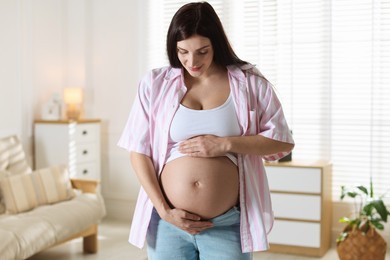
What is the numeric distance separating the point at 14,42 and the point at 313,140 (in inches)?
97.5

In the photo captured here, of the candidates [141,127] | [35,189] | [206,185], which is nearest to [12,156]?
[35,189]

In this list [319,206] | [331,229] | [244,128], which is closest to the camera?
[244,128]

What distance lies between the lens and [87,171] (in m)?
5.06

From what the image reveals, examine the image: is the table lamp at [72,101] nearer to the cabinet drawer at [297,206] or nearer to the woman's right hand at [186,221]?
the cabinet drawer at [297,206]

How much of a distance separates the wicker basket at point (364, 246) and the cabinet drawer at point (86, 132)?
7.61 feet

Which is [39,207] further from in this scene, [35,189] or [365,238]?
[365,238]

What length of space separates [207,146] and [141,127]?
0.73 feet

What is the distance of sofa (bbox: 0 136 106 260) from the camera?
341 centimetres

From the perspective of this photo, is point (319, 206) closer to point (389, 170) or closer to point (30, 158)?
point (389, 170)

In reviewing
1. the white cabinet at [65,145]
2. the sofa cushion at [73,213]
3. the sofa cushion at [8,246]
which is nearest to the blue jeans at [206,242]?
the sofa cushion at [8,246]

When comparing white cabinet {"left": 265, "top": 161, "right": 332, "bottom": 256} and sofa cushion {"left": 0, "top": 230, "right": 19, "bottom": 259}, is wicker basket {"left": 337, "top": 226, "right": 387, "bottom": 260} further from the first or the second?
sofa cushion {"left": 0, "top": 230, "right": 19, "bottom": 259}

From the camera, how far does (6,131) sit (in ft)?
15.4

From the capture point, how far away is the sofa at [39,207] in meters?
3.41

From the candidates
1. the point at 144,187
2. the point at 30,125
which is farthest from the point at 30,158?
the point at 144,187
